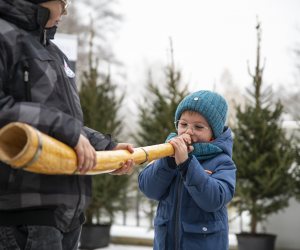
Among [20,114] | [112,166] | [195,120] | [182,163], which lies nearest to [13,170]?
[20,114]

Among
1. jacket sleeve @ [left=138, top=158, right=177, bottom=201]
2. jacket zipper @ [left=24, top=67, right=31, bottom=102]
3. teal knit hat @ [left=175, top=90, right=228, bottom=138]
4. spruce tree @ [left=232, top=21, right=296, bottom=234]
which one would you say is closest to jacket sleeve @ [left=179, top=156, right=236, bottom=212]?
jacket sleeve @ [left=138, top=158, right=177, bottom=201]

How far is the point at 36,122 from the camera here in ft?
3.62

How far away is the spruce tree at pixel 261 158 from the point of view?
4328 millimetres

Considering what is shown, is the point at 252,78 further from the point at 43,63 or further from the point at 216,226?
the point at 43,63

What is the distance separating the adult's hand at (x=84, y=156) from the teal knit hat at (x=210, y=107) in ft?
3.24

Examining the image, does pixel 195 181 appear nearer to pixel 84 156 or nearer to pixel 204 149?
pixel 204 149

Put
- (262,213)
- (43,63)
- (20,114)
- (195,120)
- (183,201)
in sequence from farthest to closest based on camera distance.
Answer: (262,213) → (195,120) → (183,201) → (43,63) → (20,114)

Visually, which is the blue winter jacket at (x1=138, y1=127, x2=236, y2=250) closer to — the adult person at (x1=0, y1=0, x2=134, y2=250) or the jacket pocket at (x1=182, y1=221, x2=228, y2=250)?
the jacket pocket at (x1=182, y1=221, x2=228, y2=250)

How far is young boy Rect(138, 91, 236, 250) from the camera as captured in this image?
1.79m

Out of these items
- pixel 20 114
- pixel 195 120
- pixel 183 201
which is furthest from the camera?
pixel 195 120

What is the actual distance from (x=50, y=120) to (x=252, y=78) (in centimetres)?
416

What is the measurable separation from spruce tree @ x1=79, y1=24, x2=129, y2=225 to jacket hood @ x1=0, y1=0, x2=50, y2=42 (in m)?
3.95

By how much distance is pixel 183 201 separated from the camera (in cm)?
192

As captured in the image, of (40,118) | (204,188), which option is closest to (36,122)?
(40,118)
